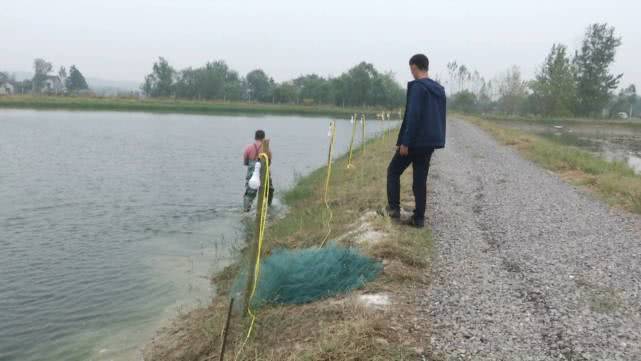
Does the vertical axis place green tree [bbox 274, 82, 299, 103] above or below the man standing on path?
above

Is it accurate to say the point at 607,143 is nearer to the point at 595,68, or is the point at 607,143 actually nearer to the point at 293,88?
the point at 595,68

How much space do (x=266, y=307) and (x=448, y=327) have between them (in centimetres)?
184

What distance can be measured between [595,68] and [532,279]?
96.4 m

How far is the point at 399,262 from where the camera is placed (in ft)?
19.8

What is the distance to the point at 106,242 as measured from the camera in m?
10.4

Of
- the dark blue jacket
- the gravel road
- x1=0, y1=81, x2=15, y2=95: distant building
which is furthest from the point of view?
x1=0, y1=81, x2=15, y2=95: distant building

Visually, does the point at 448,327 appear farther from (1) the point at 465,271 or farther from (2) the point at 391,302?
(1) the point at 465,271

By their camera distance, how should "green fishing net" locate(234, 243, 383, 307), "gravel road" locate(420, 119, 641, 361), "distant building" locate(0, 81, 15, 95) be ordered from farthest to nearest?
"distant building" locate(0, 81, 15, 95), "green fishing net" locate(234, 243, 383, 307), "gravel road" locate(420, 119, 641, 361)

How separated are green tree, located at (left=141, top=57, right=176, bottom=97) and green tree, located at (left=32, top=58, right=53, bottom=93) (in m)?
39.6

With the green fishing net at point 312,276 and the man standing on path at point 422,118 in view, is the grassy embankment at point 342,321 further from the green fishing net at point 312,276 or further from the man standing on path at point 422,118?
the man standing on path at point 422,118

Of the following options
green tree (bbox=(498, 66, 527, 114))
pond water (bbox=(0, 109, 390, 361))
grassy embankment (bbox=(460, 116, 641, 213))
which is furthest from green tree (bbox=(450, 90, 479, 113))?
pond water (bbox=(0, 109, 390, 361))

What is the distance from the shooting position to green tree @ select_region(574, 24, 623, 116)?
288ft

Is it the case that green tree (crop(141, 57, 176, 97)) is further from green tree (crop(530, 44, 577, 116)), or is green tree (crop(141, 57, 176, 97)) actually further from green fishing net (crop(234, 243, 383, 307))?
Answer: green fishing net (crop(234, 243, 383, 307))

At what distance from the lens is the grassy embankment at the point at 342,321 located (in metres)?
4.16
